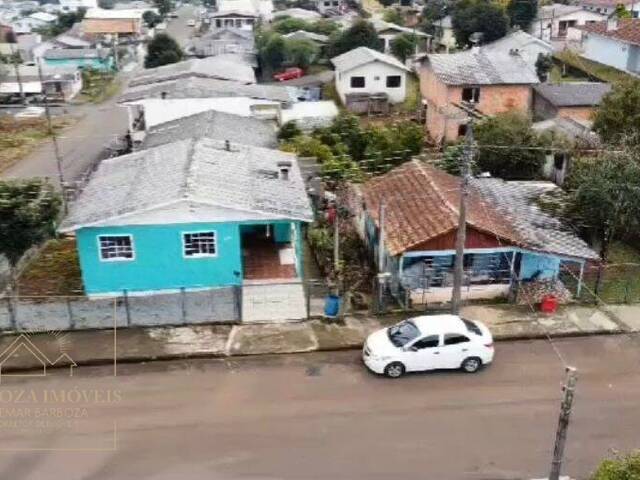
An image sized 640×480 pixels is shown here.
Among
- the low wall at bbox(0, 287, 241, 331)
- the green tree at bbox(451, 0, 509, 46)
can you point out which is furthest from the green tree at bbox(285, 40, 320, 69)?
the low wall at bbox(0, 287, 241, 331)

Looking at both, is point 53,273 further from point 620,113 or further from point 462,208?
point 620,113

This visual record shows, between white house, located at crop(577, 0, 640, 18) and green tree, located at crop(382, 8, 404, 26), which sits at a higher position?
white house, located at crop(577, 0, 640, 18)

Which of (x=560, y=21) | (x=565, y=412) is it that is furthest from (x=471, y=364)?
(x=560, y=21)

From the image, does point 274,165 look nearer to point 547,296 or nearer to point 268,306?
point 268,306

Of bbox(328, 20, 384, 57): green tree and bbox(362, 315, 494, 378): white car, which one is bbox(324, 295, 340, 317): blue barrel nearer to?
bbox(362, 315, 494, 378): white car

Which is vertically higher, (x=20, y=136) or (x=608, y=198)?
(x=608, y=198)

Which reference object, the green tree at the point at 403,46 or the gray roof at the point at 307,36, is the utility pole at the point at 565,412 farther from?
the gray roof at the point at 307,36
